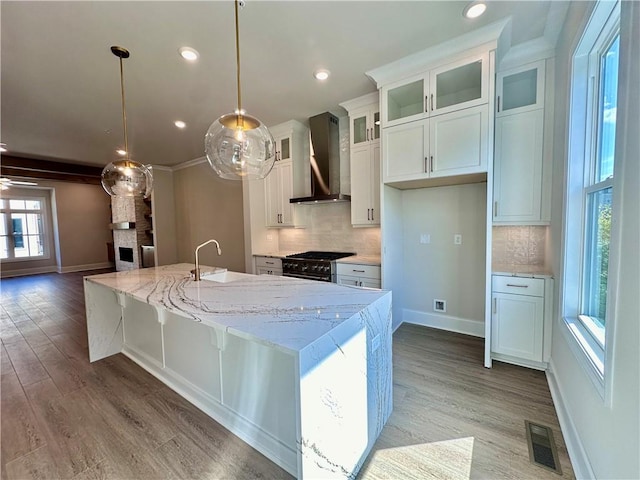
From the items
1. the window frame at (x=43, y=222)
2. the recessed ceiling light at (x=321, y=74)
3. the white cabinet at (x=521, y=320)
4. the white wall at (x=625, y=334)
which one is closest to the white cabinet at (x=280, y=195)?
the recessed ceiling light at (x=321, y=74)

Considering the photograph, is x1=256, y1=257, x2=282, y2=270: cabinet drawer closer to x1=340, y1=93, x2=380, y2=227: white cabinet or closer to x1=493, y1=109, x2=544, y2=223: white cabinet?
x1=340, y1=93, x2=380, y2=227: white cabinet

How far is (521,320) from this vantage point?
238cm

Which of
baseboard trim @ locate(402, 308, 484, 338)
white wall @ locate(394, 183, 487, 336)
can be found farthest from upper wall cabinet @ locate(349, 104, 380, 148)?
baseboard trim @ locate(402, 308, 484, 338)

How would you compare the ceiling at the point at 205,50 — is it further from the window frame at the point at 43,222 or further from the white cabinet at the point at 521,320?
the window frame at the point at 43,222

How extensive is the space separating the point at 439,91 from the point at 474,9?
689 mm

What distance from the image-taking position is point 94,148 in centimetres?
503

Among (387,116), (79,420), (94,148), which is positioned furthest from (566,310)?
(94,148)

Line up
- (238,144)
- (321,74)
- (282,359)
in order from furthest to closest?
(321,74), (238,144), (282,359)

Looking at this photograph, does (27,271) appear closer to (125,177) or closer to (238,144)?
(125,177)

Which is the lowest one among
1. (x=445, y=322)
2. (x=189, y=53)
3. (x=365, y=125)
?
(x=445, y=322)

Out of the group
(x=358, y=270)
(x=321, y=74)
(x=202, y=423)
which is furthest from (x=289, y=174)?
(x=202, y=423)

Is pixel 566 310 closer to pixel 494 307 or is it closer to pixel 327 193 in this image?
pixel 494 307

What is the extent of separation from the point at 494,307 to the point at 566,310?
24.5 inches

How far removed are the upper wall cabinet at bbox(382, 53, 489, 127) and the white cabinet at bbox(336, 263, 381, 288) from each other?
156 centimetres
